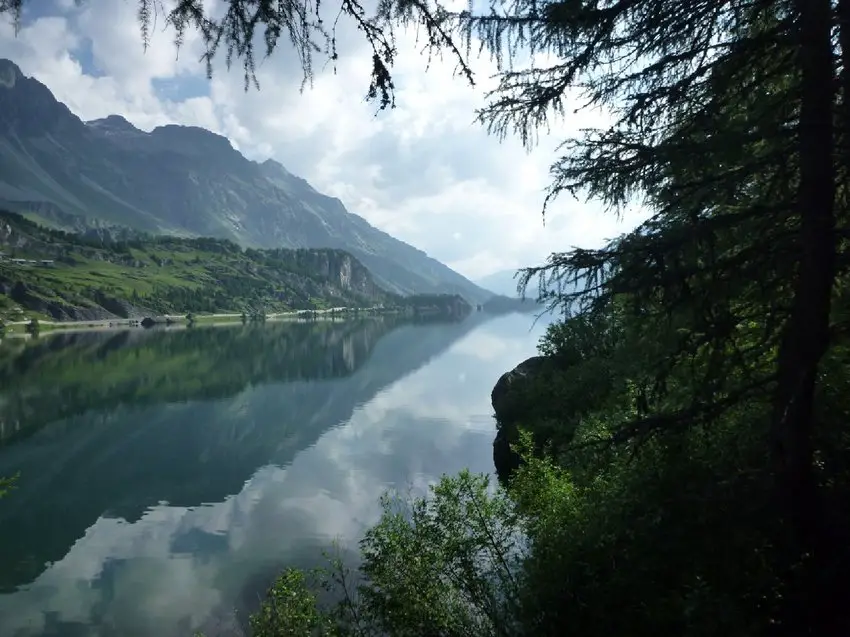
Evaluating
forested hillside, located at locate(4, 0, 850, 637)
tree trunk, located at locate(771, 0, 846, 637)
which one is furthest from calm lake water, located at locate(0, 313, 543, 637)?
tree trunk, located at locate(771, 0, 846, 637)

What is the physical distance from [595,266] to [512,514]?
9180 mm

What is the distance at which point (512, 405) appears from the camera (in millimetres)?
38125

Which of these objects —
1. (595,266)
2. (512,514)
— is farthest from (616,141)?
(512,514)

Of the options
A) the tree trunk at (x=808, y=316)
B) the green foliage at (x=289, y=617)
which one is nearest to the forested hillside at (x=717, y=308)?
the tree trunk at (x=808, y=316)

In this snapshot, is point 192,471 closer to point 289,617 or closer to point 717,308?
point 289,617

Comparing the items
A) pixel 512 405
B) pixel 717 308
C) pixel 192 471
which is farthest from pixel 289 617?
pixel 192 471

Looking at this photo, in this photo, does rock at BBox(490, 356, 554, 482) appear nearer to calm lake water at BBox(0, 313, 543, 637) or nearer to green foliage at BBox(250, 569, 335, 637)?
calm lake water at BBox(0, 313, 543, 637)

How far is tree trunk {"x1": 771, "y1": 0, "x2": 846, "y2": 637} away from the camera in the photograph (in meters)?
6.36

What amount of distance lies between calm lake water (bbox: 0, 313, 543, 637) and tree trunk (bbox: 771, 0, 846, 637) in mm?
19646

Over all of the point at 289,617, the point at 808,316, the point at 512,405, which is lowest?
the point at 512,405

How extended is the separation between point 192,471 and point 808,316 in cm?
4503

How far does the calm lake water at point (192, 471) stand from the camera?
23.8 m

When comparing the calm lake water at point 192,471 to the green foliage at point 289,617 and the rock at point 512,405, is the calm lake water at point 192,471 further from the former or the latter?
the green foliage at point 289,617

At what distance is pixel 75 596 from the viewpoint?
77.8 ft
